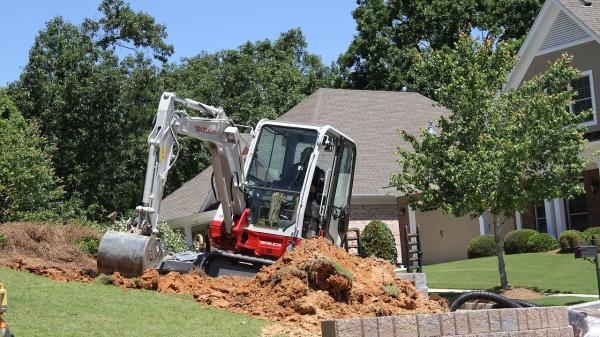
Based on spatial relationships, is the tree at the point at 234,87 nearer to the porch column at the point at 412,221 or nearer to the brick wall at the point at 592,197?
the porch column at the point at 412,221

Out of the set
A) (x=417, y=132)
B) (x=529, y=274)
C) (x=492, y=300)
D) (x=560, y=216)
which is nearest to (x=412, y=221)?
(x=417, y=132)

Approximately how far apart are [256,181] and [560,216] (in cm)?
1534

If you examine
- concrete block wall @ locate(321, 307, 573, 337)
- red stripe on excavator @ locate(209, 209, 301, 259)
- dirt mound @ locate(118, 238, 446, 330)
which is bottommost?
concrete block wall @ locate(321, 307, 573, 337)

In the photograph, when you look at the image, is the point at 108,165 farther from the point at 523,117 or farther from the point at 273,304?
the point at 273,304

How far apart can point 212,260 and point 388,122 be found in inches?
765

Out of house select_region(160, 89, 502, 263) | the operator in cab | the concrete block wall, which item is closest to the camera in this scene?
the concrete block wall

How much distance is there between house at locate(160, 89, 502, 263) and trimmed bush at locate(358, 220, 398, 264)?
6.67 ft

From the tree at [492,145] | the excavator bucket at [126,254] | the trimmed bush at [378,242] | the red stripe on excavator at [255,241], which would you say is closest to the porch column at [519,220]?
the trimmed bush at [378,242]

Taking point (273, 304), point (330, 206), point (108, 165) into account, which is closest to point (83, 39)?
point (108, 165)

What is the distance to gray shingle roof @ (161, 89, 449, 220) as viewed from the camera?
31.7 meters

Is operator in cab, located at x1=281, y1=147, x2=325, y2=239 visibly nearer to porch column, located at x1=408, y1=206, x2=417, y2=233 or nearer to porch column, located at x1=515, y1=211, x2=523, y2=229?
porch column, located at x1=408, y1=206, x2=417, y2=233

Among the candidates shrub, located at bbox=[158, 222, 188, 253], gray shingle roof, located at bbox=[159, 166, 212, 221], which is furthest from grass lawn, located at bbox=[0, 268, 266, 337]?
gray shingle roof, located at bbox=[159, 166, 212, 221]

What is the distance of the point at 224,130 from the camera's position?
53.5 feet

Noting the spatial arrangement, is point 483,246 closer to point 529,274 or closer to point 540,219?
point 540,219
